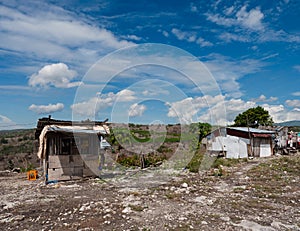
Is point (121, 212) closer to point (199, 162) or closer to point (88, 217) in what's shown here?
point (88, 217)

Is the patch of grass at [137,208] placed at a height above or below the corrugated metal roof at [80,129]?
below

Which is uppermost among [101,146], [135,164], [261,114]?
[261,114]

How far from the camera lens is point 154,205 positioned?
6.63 metres

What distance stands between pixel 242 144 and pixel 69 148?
14082 mm

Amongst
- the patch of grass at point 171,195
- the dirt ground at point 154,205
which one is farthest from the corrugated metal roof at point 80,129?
the patch of grass at point 171,195

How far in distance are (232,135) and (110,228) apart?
19364mm

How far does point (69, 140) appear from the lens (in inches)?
438

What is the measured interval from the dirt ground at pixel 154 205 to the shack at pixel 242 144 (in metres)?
9.55

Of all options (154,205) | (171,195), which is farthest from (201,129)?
(154,205)

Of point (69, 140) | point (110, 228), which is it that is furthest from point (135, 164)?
point (110, 228)

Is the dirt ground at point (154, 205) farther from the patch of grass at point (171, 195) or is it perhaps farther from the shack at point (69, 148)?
the shack at point (69, 148)

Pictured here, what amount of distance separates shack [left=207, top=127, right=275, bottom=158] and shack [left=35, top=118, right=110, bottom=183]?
1141 centimetres

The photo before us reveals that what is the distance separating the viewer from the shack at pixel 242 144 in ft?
64.7

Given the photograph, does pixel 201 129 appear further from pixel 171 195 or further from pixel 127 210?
pixel 127 210
